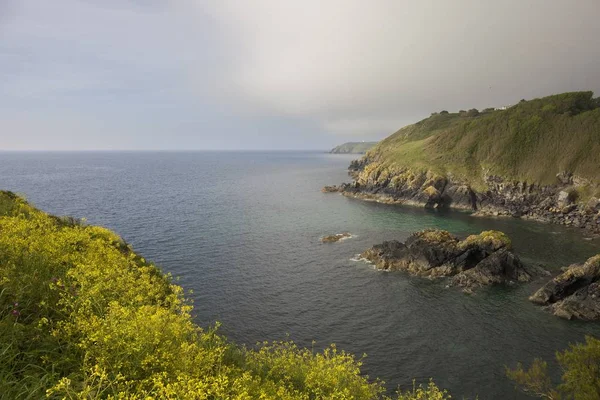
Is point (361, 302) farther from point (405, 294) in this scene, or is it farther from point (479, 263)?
point (479, 263)

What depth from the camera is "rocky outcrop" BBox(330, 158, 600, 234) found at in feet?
302

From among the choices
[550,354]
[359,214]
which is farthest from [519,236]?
[550,354]

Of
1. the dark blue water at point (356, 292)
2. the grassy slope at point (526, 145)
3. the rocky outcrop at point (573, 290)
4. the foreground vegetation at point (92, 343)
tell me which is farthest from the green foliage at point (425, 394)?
the grassy slope at point (526, 145)

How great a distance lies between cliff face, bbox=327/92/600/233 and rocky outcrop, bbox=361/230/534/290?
39.3 metres

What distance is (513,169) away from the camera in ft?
380

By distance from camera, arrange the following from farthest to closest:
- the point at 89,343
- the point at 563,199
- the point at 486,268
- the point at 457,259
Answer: the point at 563,199 → the point at 457,259 → the point at 486,268 → the point at 89,343

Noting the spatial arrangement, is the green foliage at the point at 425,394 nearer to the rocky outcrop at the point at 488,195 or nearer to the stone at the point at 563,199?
the rocky outcrop at the point at 488,195

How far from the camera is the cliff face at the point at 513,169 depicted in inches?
3863

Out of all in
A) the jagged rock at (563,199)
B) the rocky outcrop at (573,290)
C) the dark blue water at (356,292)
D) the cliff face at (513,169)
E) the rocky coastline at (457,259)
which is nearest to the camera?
the dark blue water at (356,292)

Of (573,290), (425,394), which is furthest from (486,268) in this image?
(425,394)

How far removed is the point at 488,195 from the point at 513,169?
568 inches

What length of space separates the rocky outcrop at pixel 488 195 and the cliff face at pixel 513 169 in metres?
0.22

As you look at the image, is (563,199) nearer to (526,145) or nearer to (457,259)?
(526,145)

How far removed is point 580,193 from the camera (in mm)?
95938
